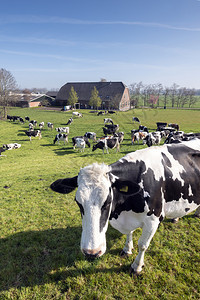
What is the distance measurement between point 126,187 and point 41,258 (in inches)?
118

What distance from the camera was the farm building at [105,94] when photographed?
2242 inches

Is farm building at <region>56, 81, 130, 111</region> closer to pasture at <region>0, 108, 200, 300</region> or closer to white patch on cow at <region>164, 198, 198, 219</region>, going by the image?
pasture at <region>0, 108, 200, 300</region>

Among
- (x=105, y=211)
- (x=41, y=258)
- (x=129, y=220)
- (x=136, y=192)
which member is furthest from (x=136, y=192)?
(x=41, y=258)

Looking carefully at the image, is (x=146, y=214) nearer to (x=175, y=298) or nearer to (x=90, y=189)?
(x=90, y=189)

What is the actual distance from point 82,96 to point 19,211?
61539mm

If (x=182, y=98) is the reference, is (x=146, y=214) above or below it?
below

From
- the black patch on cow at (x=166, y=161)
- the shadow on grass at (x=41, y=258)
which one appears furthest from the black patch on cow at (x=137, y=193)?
the shadow on grass at (x=41, y=258)

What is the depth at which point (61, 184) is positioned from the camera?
3.58 metres

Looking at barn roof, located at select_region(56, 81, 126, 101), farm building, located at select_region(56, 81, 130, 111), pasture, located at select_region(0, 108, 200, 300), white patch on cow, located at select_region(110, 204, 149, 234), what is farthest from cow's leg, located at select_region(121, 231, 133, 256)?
barn roof, located at select_region(56, 81, 126, 101)

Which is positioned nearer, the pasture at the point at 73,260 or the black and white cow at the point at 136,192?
the black and white cow at the point at 136,192

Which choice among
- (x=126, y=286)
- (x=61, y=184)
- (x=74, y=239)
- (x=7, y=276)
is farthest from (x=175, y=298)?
(x=7, y=276)

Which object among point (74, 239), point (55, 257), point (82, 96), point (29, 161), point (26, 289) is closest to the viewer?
point (26, 289)

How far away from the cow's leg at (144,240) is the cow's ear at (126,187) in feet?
2.94

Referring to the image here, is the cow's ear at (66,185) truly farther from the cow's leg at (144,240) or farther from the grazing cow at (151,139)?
the grazing cow at (151,139)
